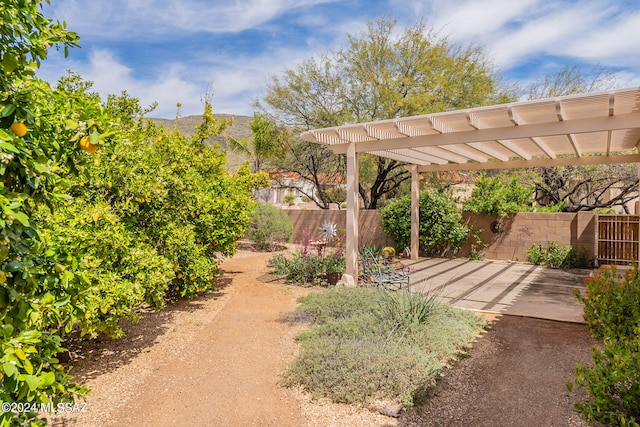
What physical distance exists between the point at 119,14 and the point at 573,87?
54.2 ft

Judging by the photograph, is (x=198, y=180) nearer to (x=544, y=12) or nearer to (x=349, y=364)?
(x=349, y=364)

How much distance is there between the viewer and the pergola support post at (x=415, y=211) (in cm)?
1158

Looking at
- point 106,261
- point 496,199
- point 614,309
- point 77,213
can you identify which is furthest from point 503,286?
point 77,213

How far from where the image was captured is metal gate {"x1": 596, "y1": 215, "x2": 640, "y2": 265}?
10.3 m

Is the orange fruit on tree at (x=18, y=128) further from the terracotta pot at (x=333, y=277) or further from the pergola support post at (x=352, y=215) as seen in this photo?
the terracotta pot at (x=333, y=277)

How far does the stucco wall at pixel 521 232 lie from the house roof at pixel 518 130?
2.25m

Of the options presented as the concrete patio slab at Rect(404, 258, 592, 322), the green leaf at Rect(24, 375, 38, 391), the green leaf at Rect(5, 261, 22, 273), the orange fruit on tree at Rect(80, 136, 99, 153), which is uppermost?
the orange fruit on tree at Rect(80, 136, 99, 153)

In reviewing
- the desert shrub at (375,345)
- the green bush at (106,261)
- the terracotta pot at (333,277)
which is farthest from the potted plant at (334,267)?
the green bush at (106,261)

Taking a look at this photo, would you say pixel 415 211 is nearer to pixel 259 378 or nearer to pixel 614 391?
pixel 259 378

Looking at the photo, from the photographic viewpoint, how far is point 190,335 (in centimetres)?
518

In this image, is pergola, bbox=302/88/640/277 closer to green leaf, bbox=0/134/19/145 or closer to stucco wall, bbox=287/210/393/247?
stucco wall, bbox=287/210/393/247

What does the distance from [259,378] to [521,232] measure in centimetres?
1028

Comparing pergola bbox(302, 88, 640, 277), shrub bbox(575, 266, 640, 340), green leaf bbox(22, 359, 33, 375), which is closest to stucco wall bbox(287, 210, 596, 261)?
pergola bbox(302, 88, 640, 277)

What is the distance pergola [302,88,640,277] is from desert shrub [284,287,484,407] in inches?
88.5
